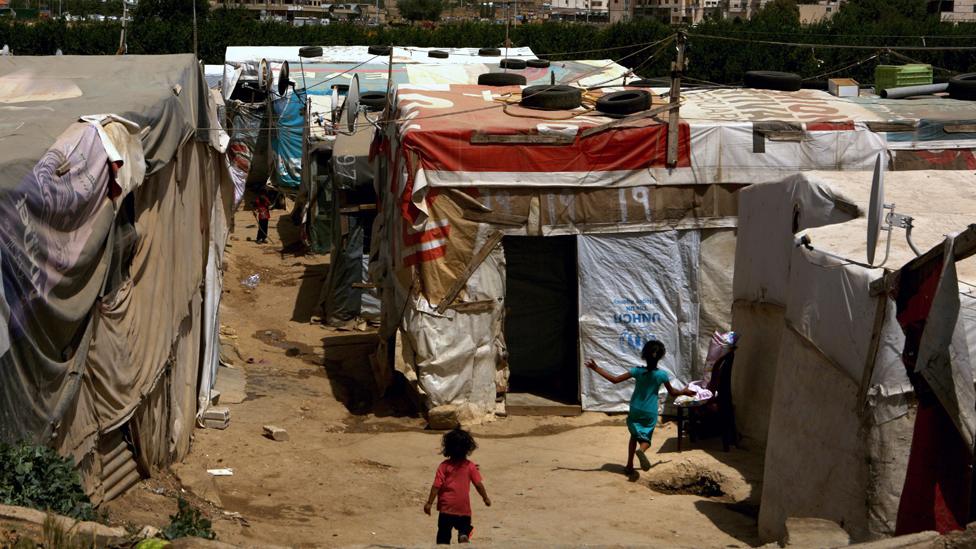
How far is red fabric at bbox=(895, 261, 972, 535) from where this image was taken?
571 centimetres

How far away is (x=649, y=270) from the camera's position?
12766mm

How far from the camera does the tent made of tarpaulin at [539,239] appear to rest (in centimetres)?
1213

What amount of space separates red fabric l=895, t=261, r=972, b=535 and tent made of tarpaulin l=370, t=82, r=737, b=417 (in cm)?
660

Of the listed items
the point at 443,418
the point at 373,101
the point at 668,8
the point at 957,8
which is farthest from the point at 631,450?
the point at 668,8

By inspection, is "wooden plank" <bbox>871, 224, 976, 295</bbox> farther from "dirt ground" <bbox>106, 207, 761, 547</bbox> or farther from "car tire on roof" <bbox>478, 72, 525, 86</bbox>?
"car tire on roof" <bbox>478, 72, 525, 86</bbox>

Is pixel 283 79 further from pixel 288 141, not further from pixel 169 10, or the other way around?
pixel 169 10

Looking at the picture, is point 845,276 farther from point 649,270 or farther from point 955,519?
point 649,270

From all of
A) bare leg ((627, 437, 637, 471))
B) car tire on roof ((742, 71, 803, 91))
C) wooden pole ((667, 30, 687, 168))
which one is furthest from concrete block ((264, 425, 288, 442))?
car tire on roof ((742, 71, 803, 91))

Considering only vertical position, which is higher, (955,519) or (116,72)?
(116,72)

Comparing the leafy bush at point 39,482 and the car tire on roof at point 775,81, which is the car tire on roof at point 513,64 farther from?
the leafy bush at point 39,482

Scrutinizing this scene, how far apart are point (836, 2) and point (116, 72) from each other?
70638 mm

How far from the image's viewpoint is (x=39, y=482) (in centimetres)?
525

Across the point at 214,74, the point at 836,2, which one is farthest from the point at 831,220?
the point at 836,2

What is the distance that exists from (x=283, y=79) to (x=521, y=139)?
42.5ft
